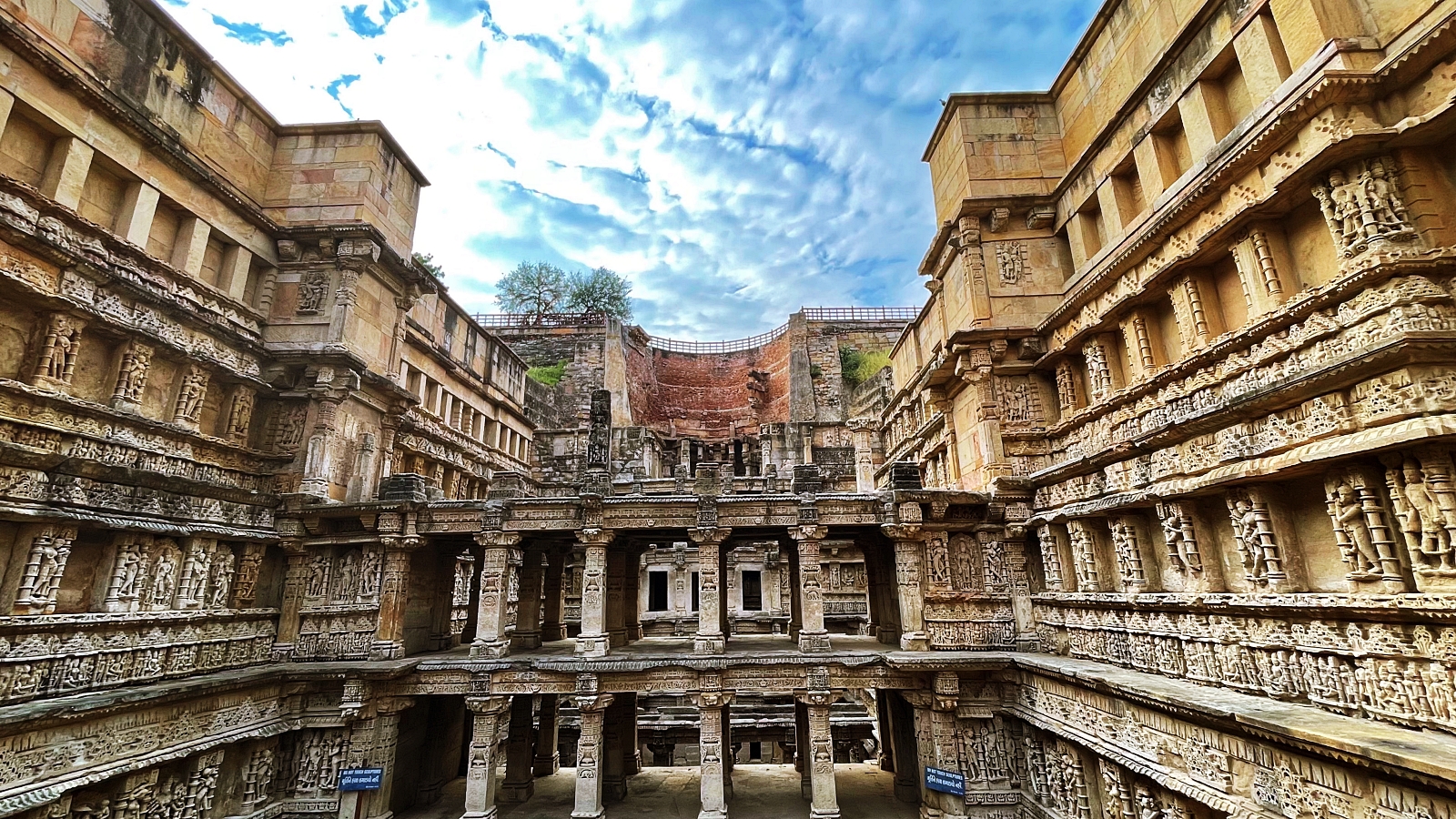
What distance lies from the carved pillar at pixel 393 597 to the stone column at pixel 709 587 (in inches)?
220

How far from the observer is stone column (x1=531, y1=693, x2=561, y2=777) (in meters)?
14.4

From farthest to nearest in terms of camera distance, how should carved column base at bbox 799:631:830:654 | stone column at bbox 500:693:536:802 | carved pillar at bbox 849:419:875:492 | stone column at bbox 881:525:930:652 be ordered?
carved pillar at bbox 849:419:875:492 → stone column at bbox 500:693:536:802 → stone column at bbox 881:525:930:652 → carved column base at bbox 799:631:830:654

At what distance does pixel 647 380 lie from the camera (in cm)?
4050

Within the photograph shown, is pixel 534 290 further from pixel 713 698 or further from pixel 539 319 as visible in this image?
pixel 713 698

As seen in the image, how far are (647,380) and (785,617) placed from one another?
2146 cm

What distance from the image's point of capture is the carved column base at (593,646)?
11.1 m

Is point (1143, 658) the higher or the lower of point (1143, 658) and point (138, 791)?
the higher

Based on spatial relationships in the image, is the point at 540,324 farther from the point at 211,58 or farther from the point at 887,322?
the point at 211,58

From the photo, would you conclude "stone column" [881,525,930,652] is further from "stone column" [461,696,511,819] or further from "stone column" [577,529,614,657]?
"stone column" [461,696,511,819]

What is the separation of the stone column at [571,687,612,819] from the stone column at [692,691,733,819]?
1785 millimetres

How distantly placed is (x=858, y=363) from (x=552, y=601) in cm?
2385

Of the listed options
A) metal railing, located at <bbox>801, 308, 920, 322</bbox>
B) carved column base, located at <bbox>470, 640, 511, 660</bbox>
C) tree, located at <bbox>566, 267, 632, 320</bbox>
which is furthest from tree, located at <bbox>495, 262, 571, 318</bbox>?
carved column base, located at <bbox>470, 640, 511, 660</bbox>

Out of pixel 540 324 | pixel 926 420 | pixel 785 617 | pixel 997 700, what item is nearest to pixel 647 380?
pixel 540 324

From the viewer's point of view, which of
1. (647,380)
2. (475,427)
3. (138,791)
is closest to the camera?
(138,791)
